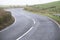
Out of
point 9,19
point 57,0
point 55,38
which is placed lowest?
point 57,0

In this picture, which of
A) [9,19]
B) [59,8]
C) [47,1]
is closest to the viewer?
[9,19]

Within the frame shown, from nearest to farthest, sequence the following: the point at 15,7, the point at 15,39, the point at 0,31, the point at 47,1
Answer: the point at 15,39 → the point at 0,31 → the point at 15,7 → the point at 47,1

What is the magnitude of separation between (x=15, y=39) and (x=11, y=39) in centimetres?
45

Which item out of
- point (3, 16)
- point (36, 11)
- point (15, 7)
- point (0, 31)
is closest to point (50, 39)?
point (0, 31)

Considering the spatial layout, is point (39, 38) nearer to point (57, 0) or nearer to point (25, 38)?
point (25, 38)

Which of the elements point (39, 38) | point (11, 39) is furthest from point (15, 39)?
point (39, 38)

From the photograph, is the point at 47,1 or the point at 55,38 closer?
the point at 55,38

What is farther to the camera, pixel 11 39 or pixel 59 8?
pixel 59 8

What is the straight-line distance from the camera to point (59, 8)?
62688mm

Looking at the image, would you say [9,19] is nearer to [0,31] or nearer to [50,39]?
[0,31]

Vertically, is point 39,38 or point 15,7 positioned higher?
point 39,38

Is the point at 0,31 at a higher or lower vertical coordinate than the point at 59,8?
higher

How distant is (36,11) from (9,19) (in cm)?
2598

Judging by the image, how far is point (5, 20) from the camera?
35.3 meters
